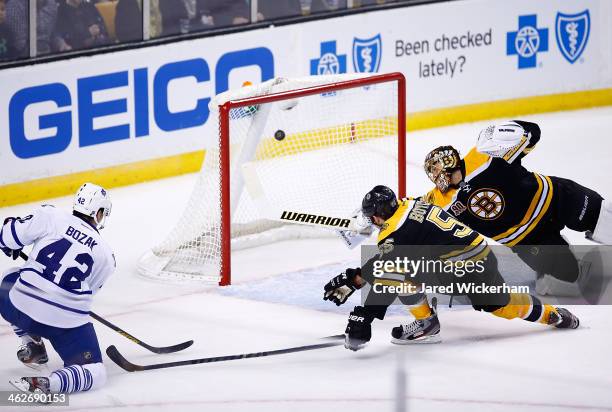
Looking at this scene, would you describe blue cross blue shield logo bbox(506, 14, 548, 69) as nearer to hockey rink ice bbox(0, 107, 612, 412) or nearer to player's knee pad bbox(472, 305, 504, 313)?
hockey rink ice bbox(0, 107, 612, 412)

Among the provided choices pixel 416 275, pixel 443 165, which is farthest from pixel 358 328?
pixel 443 165

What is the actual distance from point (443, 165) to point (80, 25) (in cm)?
311

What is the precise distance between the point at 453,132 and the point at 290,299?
3685 mm

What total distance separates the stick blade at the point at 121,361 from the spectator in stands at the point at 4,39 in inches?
122

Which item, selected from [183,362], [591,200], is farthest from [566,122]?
[183,362]

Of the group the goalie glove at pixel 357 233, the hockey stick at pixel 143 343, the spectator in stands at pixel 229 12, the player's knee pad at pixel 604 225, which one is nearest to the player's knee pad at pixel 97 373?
the hockey stick at pixel 143 343

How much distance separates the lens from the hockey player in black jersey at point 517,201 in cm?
686

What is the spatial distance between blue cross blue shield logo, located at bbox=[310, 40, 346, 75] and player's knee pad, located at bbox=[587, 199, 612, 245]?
3478 mm

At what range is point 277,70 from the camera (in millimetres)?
9867

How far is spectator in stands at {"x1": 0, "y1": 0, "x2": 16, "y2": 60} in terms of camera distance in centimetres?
852

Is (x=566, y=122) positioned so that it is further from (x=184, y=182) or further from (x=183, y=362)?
(x=183, y=362)

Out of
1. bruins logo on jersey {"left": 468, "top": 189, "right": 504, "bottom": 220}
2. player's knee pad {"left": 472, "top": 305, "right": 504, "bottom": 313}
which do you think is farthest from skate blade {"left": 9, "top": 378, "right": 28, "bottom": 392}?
bruins logo on jersey {"left": 468, "top": 189, "right": 504, "bottom": 220}

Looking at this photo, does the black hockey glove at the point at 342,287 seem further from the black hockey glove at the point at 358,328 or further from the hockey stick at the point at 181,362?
the hockey stick at the point at 181,362

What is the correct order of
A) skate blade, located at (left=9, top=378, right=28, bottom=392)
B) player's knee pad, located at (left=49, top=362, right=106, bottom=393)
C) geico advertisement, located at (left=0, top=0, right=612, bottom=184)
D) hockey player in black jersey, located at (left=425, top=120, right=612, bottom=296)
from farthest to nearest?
geico advertisement, located at (left=0, top=0, right=612, bottom=184)
hockey player in black jersey, located at (left=425, top=120, right=612, bottom=296)
player's knee pad, located at (left=49, top=362, right=106, bottom=393)
skate blade, located at (left=9, top=378, right=28, bottom=392)
